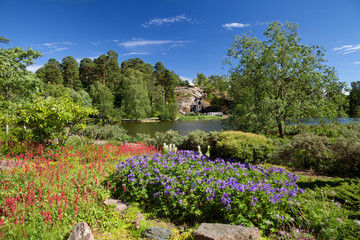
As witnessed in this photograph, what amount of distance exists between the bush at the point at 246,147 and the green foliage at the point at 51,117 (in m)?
6.07

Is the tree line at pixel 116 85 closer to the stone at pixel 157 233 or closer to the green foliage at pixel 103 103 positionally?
the green foliage at pixel 103 103

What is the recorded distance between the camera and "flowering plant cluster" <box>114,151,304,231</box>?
3229 mm

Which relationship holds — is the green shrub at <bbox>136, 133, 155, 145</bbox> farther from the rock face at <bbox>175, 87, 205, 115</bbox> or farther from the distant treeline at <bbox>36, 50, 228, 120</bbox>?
the rock face at <bbox>175, 87, 205, 115</bbox>

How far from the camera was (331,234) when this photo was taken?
265 centimetres

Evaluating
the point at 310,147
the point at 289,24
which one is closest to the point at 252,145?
the point at 310,147

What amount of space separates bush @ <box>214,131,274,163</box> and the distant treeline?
29730 mm

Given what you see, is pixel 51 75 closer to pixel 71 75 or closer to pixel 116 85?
pixel 71 75

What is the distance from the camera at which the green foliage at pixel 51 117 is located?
25.6 feet

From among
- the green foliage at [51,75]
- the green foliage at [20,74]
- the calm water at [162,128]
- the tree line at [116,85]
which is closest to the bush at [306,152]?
the green foliage at [20,74]

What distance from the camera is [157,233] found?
10.4ft

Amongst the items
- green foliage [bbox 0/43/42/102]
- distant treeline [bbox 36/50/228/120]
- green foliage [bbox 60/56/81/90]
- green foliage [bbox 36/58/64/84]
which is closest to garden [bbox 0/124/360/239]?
green foliage [bbox 0/43/42/102]

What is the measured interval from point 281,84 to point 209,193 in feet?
31.1

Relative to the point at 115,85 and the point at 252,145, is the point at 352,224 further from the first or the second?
the point at 115,85

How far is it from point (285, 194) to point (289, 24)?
1028cm
